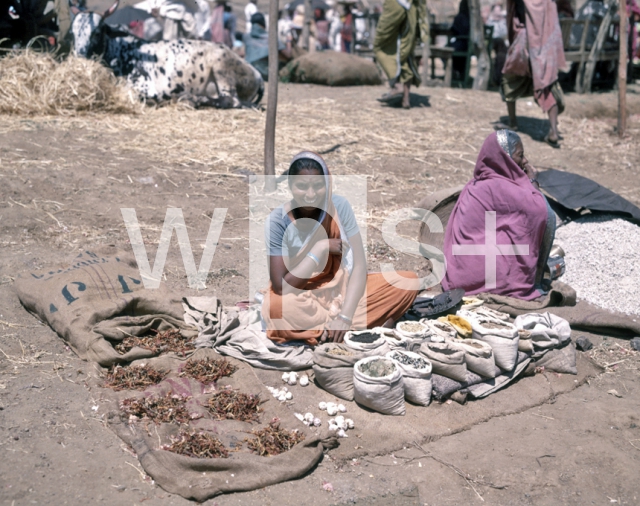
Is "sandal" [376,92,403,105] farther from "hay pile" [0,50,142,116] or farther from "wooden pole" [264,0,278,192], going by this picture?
"wooden pole" [264,0,278,192]

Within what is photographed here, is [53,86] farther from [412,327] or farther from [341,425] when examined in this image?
[341,425]

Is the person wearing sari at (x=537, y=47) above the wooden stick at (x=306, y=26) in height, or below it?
below

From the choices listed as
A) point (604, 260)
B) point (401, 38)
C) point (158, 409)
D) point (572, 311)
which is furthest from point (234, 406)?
point (401, 38)

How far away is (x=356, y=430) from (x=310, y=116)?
6.69 m

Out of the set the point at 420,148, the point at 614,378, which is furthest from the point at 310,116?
the point at 614,378

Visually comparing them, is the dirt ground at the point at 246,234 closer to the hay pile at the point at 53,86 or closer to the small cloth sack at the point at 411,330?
the hay pile at the point at 53,86

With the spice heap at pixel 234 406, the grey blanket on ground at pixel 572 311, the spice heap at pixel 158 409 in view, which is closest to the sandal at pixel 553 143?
the grey blanket on ground at pixel 572 311

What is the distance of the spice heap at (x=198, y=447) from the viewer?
2959 mm

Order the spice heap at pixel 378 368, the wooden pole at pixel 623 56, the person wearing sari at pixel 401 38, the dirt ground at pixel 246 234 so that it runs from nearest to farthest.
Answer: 1. the dirt ground at pixel 246 234
2. the spice heap at pixel 378 368
3. the wooden pole at pixel 623 56
4. the person wearing sari at pixel 401 38

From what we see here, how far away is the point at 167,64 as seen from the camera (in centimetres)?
942

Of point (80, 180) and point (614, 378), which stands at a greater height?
point (80, 180)

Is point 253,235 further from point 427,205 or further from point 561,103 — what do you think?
point 561,103

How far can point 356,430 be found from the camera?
3324mm

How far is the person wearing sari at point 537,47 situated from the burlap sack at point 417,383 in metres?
5.86
